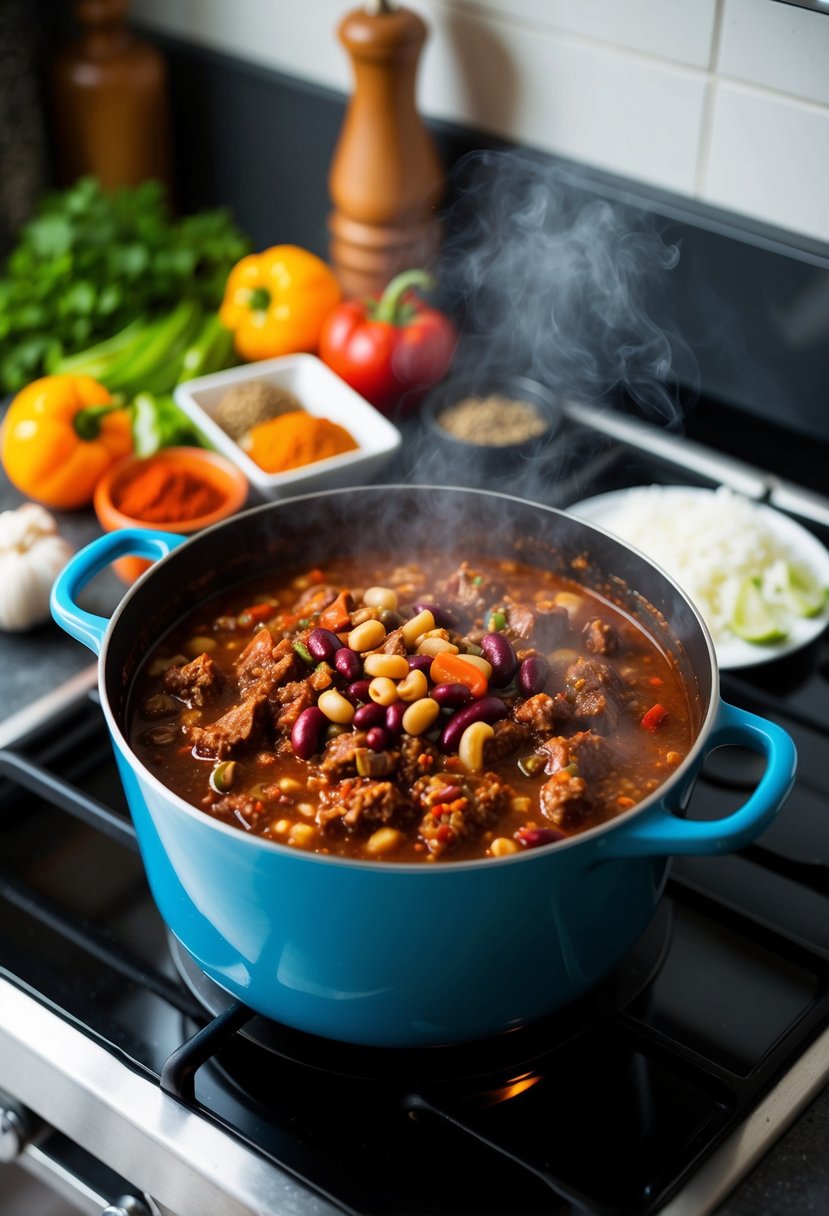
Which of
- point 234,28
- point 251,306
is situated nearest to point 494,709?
point 251,306

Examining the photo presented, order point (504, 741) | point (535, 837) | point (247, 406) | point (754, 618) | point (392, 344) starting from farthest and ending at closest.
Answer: point (392, 344) → point (247, 406) → point (754, 618) → point (504, 741) → point (535, 837)

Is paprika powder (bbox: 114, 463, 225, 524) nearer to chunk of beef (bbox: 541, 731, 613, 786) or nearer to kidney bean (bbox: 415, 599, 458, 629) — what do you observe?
kidney bean (bbox: 415, 599, 458, 629)

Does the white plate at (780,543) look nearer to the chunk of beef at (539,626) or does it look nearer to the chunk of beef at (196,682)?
the chunk of beef at (539,626)

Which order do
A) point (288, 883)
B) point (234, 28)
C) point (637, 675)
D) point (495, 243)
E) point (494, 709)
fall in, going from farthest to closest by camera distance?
1. point (234, 28)
2. point (495, 243)
3. point (637, 675)
4. point (494, 709)
5. point (288, 883)

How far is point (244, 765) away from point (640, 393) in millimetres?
1237

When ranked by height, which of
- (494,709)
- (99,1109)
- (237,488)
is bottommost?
(99,1109)

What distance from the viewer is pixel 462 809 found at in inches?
51.7

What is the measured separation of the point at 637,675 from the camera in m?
1.56

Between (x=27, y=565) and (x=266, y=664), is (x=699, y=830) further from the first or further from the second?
(x=27, y=565)

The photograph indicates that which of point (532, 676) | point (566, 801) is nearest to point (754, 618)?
point (532, 676)

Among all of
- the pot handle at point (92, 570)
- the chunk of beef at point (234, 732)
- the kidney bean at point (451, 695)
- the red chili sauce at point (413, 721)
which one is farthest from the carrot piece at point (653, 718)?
the pot handle at point (92, 570)

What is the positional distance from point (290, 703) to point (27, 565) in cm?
63

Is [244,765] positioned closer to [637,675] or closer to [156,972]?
[156,972]

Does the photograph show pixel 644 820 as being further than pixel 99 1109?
No
